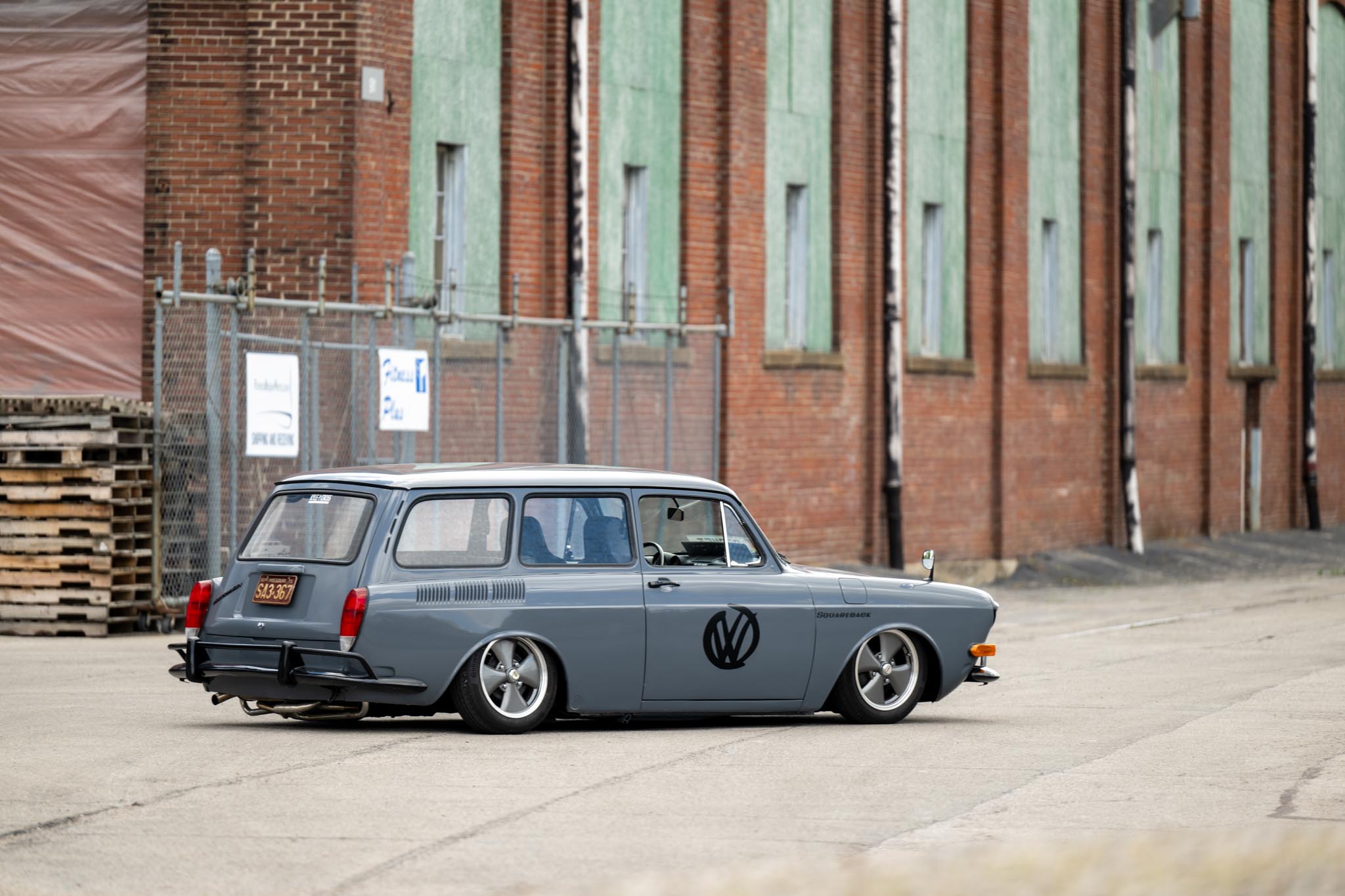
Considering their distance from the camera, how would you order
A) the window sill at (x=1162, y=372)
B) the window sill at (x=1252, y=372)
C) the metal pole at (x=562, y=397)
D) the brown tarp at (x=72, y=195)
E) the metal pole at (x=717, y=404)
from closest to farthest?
1. the brown tarp at (x=72, y=195)
2. the metal pole at (x=562, y=397)
3. the metal pole at (x=717, y=404)
4. the window sill at (x=1162, y=372)
5. the window sill at (x=1252, y=372)

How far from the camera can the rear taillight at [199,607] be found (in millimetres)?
12438

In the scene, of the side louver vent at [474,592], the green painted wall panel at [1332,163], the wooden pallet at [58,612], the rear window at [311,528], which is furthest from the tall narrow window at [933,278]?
the side louver vent at [474,592]

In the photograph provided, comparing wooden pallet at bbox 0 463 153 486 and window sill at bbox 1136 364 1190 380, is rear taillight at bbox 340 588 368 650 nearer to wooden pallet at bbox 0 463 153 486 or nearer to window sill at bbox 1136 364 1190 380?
wooden pallet at bbox 0 463 153 486

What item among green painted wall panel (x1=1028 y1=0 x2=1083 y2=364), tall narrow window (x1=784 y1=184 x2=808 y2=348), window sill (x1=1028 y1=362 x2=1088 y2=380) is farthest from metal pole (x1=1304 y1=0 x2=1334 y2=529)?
tall narrow window (x1=784 y1=184 x2=808 y2=348)

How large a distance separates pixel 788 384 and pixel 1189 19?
46.5ft

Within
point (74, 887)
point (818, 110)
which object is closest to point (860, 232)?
point (818, 110)

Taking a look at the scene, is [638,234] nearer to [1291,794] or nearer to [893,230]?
[893,230]

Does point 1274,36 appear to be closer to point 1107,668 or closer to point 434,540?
point 1107,668

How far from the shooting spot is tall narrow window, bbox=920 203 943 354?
105ft

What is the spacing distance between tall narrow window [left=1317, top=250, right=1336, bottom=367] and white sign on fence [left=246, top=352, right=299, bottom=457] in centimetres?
3021

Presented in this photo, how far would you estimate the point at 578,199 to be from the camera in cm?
2392

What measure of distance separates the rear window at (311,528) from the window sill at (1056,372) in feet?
74.8

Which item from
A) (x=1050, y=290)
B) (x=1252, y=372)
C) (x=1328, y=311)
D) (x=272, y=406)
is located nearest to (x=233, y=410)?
(x=272, y=406)

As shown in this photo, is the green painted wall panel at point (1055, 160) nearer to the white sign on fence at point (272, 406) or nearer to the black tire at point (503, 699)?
the white sign on fence at point (272, 406)
